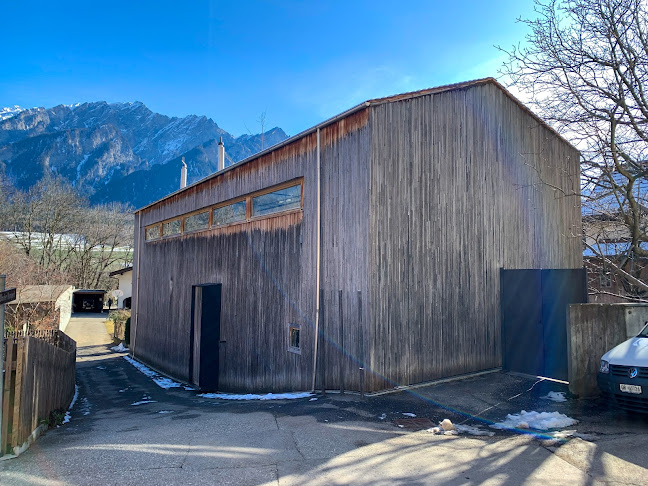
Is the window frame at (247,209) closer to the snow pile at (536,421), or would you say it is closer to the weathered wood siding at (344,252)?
the weathered wood siding at (344,252)

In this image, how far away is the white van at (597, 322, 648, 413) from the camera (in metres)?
5.16

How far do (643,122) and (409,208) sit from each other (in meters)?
5.68

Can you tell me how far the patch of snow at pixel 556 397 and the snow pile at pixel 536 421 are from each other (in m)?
0.84

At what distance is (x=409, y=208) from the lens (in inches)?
303

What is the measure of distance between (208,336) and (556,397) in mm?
8703

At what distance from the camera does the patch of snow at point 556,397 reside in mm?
6566

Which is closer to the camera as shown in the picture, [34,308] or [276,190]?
[276,190]

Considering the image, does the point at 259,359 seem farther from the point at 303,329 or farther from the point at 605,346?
the point at 605,346

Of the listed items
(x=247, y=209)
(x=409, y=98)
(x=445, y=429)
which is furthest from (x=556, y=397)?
(x=247, y=209)

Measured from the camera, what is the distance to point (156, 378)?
14.7 m

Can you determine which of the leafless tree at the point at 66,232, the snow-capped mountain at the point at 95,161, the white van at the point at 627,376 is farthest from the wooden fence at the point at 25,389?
the snow-capped mountain at the point at 95,161

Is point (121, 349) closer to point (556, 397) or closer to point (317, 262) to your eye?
point (317, 262)

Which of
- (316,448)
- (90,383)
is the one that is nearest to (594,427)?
(316,448)

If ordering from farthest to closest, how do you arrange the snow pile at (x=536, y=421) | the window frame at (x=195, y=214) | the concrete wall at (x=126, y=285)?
the concrete wall at (x=126, y=285)
the window frame at (x=195, y=214)
the snow pile at (x=536, y=421)
